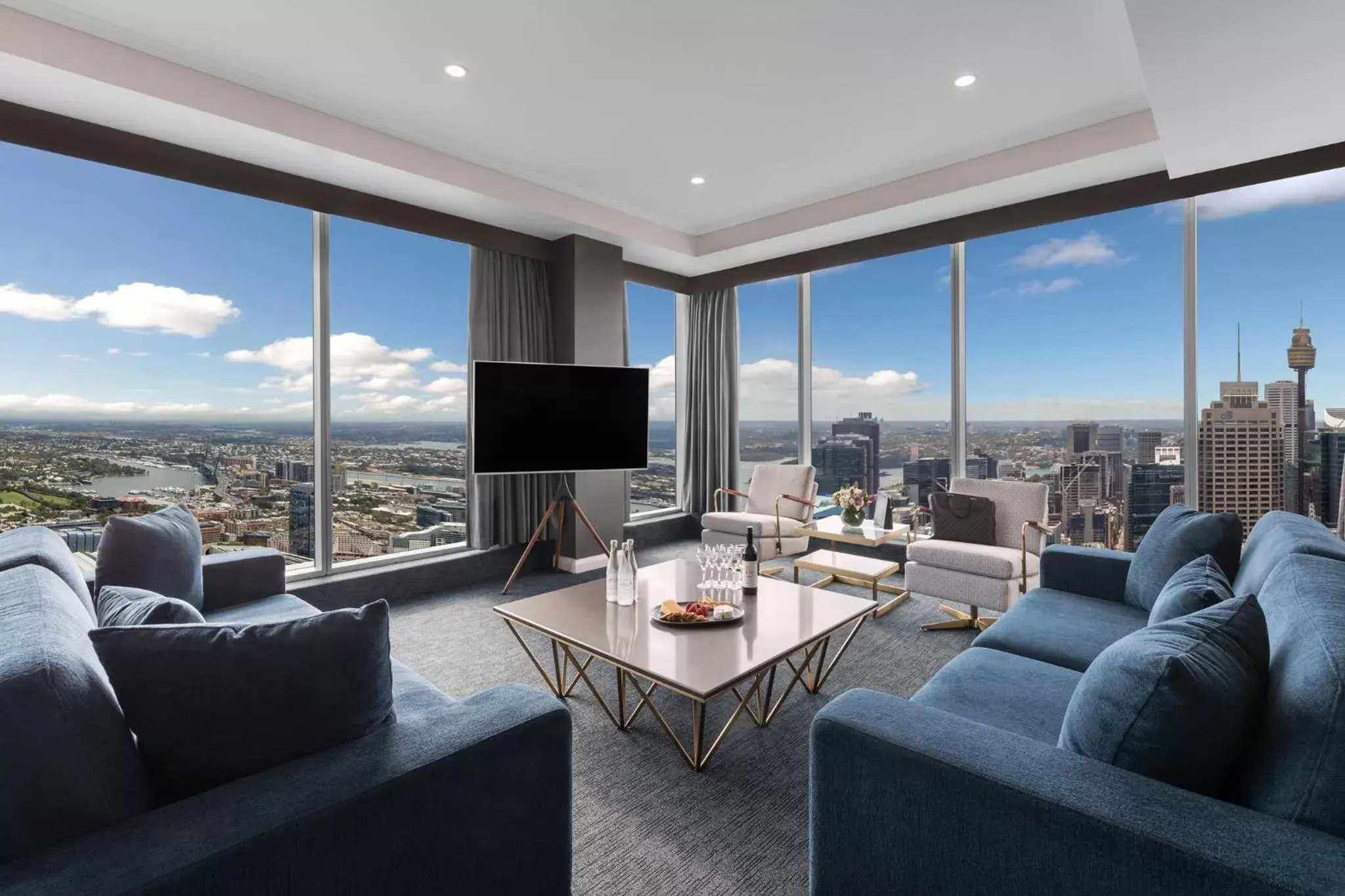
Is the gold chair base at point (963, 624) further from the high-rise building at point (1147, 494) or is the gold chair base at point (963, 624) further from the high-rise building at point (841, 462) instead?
the high-rise building at point (841, 462)

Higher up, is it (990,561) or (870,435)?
(870,435)

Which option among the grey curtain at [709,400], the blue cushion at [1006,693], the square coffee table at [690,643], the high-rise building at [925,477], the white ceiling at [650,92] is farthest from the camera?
the grey curtain at [709,400]

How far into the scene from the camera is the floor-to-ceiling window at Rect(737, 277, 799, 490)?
5.91 m

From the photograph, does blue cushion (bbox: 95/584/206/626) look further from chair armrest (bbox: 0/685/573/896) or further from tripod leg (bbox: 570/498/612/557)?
tripod leg (bbox: 570/498/612/557)

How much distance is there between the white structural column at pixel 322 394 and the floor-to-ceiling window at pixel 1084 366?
4474 mm

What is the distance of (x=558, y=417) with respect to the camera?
14.8 feet

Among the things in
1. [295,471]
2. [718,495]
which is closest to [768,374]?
[718,495]

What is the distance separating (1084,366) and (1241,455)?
1.01 metres

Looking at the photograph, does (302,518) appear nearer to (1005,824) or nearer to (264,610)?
(264,610)

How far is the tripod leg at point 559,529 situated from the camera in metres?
4.68

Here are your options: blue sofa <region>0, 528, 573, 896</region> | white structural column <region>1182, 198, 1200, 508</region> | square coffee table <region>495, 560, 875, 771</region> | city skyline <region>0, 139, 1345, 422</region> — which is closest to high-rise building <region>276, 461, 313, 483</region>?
city skyline <region>0, 139, 1345, 422</region>

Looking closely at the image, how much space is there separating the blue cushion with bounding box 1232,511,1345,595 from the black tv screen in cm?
347

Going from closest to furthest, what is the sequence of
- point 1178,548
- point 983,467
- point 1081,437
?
point 1178,548, point 1081,437, point 983,467

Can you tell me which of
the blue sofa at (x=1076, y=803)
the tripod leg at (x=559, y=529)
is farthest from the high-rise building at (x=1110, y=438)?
the tripod leg at (x=559, y=529)
